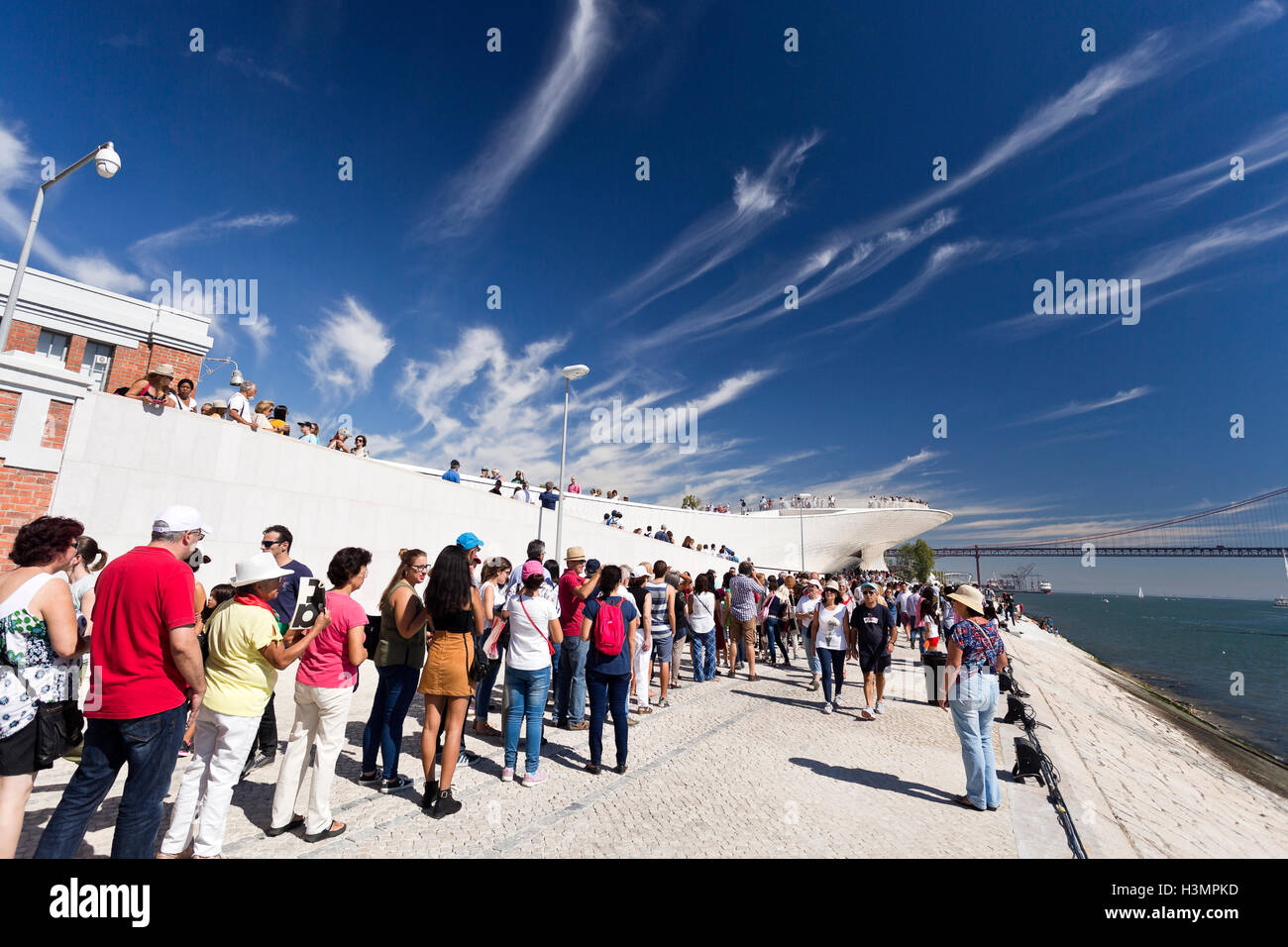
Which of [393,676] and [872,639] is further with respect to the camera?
[872,639]

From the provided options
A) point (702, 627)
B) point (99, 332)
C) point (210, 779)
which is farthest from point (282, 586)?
point (99, 332)

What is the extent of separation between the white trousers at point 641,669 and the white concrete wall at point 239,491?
24.5 feet

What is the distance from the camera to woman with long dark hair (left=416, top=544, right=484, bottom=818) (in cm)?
387

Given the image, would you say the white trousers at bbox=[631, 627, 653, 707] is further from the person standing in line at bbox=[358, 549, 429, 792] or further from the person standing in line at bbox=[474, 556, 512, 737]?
the person standing in line at bbox=[358, 549, 429, 792]

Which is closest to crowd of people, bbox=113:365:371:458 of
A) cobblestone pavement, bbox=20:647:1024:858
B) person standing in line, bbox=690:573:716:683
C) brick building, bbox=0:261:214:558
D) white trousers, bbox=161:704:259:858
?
brick building, bbox=0:261:214:558

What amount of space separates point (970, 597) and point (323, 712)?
5.48 m

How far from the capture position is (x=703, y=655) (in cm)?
966

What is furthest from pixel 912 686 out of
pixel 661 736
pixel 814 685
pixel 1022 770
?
pixel 661 736

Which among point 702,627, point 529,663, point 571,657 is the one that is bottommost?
point 702,627

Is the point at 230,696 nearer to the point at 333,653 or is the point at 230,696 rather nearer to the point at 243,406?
the point at 333,653

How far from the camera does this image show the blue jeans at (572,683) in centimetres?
624

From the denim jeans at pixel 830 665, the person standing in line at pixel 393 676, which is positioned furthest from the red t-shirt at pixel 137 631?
the denim jeans at pixel 830 665

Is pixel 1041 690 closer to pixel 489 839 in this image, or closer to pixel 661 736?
pixel 661 736

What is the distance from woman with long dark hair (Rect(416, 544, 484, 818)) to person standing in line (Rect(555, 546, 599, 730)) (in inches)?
74.3
